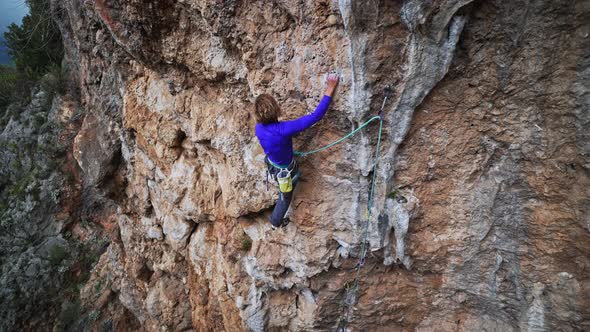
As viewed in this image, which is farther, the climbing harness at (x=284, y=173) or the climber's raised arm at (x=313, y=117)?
the climbing harness at (x=284, y=173)

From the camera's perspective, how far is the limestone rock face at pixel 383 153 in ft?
9.11

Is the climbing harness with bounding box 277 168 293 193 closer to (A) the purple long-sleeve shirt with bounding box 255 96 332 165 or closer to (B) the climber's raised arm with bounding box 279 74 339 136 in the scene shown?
(A) the purple long-sleeve shirt with bounding box 255 96 332 165

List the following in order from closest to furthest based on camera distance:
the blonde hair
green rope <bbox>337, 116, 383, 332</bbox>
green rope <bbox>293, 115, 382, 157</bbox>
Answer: the blonde hair, green rope <bbox>293, 115, 382, 157</bbox>, green rope <bbox>337, 116, 383, 332</bbox>

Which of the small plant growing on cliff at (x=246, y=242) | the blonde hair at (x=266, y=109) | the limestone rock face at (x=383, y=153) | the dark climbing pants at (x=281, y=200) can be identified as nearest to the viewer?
the limestone rock face at (x=383, y=153)

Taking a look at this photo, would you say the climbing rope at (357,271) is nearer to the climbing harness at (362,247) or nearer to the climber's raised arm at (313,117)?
the climbing harness at (362,247)

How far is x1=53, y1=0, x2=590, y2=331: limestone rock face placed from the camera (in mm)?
2777

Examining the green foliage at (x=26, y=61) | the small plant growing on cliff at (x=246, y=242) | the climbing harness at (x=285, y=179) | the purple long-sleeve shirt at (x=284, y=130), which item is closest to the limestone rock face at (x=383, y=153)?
the small plant growing on cliff at (x=246, y=242)

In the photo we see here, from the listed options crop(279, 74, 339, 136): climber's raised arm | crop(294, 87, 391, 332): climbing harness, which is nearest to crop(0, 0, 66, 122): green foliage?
crop(279, 74, 339, 136): climber's raised arm

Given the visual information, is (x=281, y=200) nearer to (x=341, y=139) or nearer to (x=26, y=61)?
(x=341, y=139)

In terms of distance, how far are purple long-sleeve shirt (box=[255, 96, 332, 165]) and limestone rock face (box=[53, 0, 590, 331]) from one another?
1.04 feet

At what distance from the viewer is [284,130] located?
307 cm

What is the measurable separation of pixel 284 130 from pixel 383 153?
117cm

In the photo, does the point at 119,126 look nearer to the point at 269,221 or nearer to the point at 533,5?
the point at 269,221

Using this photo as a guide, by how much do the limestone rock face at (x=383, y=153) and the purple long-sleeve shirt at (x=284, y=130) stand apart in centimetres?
32
